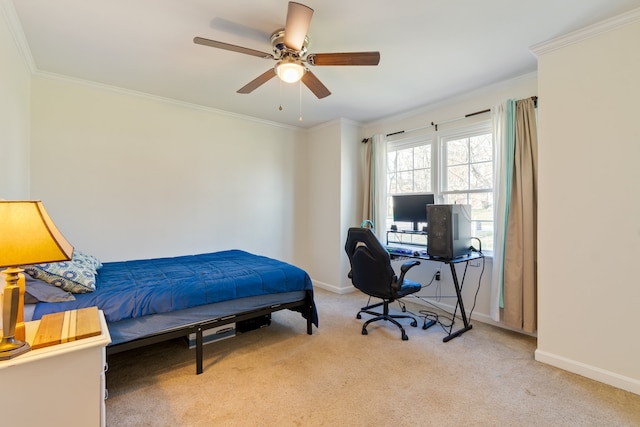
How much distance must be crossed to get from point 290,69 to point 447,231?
207 cm

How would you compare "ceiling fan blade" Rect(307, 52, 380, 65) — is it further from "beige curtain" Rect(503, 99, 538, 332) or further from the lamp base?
the lamp base

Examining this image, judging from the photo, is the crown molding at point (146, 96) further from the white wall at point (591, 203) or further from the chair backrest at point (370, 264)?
the white wall at point (591, 203)

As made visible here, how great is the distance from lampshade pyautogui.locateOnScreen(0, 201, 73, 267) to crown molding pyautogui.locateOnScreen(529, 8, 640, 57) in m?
3.37

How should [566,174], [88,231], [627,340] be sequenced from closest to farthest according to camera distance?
[627,340]
[566,174]
[88,231]

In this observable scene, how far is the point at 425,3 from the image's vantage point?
6.42 feet

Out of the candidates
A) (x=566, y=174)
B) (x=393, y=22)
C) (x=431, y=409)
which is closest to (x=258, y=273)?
(x=431, y=409)

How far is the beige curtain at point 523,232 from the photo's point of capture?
2836 millimetres

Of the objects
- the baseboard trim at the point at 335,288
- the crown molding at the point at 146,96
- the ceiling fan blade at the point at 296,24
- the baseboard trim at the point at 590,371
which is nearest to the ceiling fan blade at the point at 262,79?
the ceiling fan blade at the point at 296,24

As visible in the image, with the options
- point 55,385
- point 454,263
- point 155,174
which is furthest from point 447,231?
point 155,174

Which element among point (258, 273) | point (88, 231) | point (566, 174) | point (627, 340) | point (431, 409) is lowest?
point (431, 409)

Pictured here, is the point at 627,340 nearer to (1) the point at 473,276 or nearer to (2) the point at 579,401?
(2) the point at 579,401

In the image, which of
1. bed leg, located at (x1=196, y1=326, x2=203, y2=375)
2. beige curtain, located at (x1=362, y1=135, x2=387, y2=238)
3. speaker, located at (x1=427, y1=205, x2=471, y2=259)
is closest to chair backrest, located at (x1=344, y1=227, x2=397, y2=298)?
speaker, located at (x1=427, y1=205, x2=471, y2=259)

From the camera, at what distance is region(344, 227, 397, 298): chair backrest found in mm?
2896

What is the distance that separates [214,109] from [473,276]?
3.86 meters
